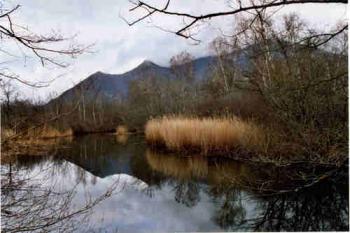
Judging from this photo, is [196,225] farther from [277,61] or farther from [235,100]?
[235,100]

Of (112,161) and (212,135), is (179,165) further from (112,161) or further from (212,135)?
(112,161)

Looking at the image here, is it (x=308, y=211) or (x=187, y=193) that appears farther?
(x=187, y=193)

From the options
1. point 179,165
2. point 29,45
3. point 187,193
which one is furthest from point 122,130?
point 29,45

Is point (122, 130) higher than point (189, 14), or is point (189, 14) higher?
point (189, 14)

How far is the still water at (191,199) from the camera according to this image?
97.0 inches

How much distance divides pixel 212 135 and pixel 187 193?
182 centimetres

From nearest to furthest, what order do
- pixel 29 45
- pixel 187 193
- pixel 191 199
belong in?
pixel 29 45 < pixel 191 199 < pixel 187 193

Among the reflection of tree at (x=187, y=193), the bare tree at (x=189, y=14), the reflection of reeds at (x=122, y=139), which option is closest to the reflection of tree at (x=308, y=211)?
the reflection of tree at (x=187, y=193)

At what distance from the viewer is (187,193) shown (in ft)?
11.6

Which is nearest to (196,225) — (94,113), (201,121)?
(201,121)

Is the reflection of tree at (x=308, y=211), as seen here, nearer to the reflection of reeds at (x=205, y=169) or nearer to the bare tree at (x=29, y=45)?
the reflection of reeds at (x=205, y=169)

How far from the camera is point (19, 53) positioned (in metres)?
1.60

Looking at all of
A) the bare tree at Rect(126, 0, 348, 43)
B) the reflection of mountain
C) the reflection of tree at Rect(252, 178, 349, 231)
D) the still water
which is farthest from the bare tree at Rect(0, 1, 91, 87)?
the reflection of mountain

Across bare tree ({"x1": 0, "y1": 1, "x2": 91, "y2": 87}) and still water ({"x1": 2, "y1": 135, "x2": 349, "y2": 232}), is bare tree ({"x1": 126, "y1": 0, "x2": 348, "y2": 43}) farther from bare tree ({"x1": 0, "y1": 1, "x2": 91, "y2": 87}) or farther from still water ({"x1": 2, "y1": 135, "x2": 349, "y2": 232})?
still water ({"x1": 2, "y1": 135, "x2": 349, "y2": 232})
